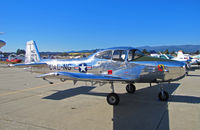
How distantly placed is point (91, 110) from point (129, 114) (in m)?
1.23

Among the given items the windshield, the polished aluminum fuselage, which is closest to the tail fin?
Result: the polished aluminum fuselage

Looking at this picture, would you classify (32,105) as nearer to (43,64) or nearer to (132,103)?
(43,64)

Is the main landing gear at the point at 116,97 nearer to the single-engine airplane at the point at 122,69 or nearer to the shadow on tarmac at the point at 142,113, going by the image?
the single-engine airplane at the point at 122,69

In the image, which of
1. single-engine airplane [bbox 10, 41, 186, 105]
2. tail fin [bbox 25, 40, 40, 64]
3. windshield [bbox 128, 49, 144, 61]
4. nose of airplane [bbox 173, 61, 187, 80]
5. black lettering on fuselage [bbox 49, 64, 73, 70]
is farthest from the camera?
tail fin [bbox 25, 40, 40, 64]

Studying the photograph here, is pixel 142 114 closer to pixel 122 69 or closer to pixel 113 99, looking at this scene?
pixel 113 99

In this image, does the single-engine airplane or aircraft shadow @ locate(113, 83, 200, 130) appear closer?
aircraft shadow @ locate(113, 83, 200, 130)

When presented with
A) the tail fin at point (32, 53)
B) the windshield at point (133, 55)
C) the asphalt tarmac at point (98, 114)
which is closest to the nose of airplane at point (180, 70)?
the asphalt tarmac at point (98, 114)

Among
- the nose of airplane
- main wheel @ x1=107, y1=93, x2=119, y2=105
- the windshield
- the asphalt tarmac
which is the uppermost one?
the windshield

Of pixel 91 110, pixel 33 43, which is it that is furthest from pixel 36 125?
pixel 33 43

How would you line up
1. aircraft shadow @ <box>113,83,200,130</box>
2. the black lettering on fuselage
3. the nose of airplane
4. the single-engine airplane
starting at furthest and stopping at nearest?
the black lettering on fuselage
the single-engine airplane
the nose of airplane
aircraft shadow @ <box>113,83,200,130</box>

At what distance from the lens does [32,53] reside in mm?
8664

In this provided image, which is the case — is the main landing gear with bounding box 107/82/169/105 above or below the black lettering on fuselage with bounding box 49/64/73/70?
below

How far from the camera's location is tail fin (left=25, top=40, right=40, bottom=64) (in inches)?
340

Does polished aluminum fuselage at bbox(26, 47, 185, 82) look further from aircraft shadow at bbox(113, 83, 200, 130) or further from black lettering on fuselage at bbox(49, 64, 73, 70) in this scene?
aircraft shadow at bbox(113, 83, 200, 130)
